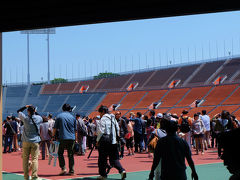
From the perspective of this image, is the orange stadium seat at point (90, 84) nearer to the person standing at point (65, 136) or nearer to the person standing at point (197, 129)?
the person standing at point (197, 129)

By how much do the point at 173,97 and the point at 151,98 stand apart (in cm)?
461

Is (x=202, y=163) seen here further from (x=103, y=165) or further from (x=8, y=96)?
(x=8, y=96)

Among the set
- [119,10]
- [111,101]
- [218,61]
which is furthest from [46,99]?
[119,10]

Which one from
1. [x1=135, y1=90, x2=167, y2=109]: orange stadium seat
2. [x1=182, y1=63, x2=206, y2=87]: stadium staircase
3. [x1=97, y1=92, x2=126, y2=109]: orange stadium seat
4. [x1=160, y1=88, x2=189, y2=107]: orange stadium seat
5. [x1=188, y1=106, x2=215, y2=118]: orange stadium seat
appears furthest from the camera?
[x1=97, y1=92, x2=126, y2=109]: orange stadium seat

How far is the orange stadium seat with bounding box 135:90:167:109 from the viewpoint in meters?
68.2

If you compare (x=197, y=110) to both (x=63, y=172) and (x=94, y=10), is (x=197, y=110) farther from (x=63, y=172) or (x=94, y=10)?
(x=94, y=10)

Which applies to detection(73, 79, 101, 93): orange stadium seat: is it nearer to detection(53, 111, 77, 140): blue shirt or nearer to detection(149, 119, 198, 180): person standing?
detection(53, 111, 77, 140): blue shirt

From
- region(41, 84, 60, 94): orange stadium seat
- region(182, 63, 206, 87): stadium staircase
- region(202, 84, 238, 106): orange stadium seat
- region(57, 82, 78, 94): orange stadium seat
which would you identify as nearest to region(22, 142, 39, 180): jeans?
region(202, 84, 238, 106): orange stadium seat

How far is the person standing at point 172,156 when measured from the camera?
18.8 feet

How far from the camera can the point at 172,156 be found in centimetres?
580

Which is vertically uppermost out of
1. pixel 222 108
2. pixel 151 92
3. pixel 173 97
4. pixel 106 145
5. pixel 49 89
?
pixel 49 89

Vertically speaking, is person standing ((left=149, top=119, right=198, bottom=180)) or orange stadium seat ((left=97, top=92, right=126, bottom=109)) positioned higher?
orange stadium seat ((left=97, top=92, right=126, bottom=109))

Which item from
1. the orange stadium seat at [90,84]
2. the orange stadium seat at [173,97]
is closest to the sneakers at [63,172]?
the orange stadium seat at [173,97]

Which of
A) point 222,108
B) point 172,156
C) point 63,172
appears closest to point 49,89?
point 222,108
